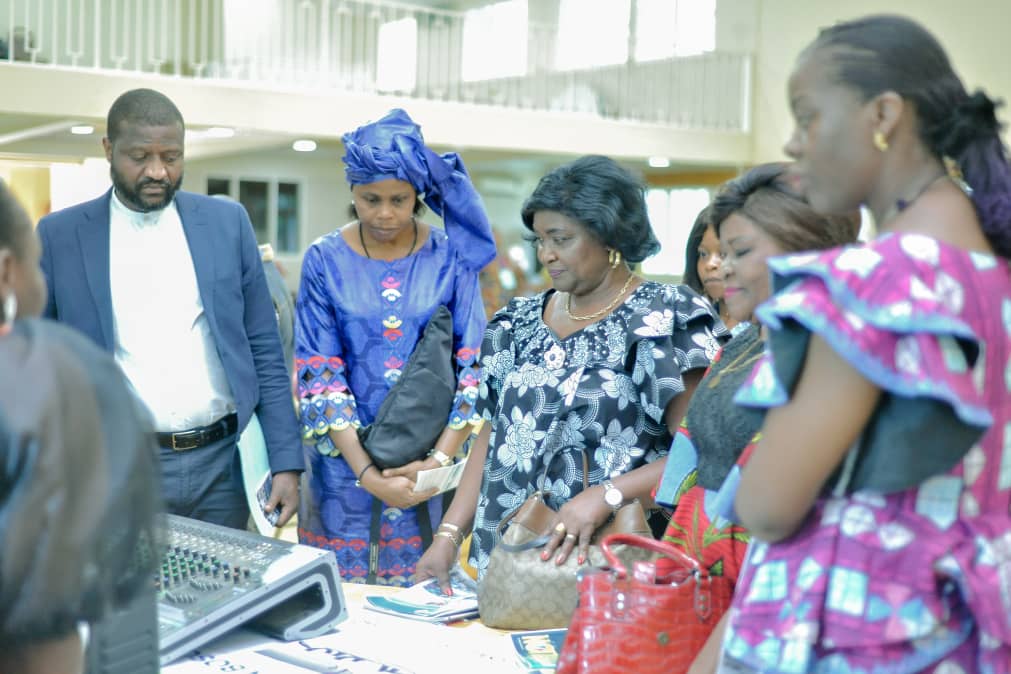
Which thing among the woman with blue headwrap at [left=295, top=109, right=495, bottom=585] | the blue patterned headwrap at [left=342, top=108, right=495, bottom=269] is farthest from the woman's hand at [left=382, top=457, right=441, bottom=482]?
the blue patterned headwrap at [left=342, top=108, right=495, bottom=269]

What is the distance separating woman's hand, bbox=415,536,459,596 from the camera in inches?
88.6

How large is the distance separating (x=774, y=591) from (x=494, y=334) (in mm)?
1280

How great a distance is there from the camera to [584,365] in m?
2.20

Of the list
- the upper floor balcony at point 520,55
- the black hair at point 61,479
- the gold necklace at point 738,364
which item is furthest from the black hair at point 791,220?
the upper floor balcony at point 520,55

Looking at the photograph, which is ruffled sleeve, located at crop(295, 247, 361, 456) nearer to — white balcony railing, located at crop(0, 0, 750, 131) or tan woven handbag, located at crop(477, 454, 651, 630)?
tan woven handbag, located at crop(477, 454, 651, 630)

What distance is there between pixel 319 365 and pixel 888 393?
1.94 m

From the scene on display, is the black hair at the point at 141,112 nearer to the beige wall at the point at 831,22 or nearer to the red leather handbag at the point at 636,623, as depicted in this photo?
the red leather handbag at the point at 636,623

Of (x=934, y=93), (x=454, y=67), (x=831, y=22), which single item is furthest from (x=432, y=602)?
(x=454, y=67)

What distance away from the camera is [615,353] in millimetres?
2180

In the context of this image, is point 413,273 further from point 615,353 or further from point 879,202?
point 879,202

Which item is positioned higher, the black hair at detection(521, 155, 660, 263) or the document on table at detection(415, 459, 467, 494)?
the black hair at detection(521, 155, 660, 263)

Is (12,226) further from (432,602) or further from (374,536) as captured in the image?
(374,536)

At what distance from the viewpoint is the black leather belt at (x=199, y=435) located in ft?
8.32

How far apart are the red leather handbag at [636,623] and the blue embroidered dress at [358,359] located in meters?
1.34
